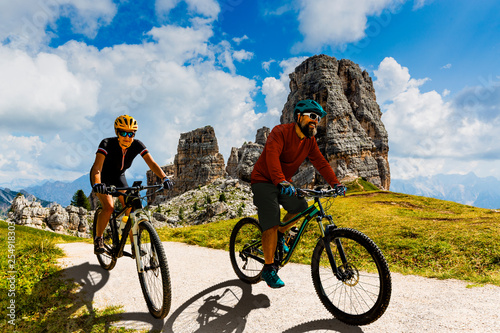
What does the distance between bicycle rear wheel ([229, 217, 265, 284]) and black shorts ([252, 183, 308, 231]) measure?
3.00ft

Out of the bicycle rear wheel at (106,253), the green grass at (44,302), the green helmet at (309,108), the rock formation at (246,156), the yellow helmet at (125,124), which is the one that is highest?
the rock formation at (246,156)

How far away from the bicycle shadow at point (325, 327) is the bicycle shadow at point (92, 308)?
216 centimetres

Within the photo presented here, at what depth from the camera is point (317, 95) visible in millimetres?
75438

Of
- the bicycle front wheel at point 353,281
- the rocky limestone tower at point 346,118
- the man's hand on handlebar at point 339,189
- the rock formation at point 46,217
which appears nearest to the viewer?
the bicycle front wheel at point 353,281

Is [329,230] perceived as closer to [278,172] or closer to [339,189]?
[339,189]

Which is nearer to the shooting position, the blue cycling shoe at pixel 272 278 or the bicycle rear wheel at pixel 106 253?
the blue cycling shoe at pixel 272 278

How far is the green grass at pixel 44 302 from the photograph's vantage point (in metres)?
4.05

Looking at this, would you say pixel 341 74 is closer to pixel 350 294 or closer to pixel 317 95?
pixel 317 95

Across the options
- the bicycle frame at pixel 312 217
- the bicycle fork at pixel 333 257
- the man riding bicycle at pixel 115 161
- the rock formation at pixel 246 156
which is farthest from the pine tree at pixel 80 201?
the bicycle fork at pixel 333 257

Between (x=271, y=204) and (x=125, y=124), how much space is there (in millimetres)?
3715

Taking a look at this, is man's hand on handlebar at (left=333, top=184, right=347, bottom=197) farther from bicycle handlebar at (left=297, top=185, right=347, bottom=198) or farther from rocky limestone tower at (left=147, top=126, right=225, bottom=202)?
rocky limestone tower at (left=147, top=126, right=225, bottom=202)

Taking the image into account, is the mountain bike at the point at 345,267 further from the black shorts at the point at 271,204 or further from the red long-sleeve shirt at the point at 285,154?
the red long-sleeve shirt at the point at 285,154

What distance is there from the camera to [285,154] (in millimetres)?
5141

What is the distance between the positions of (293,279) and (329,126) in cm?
7198
